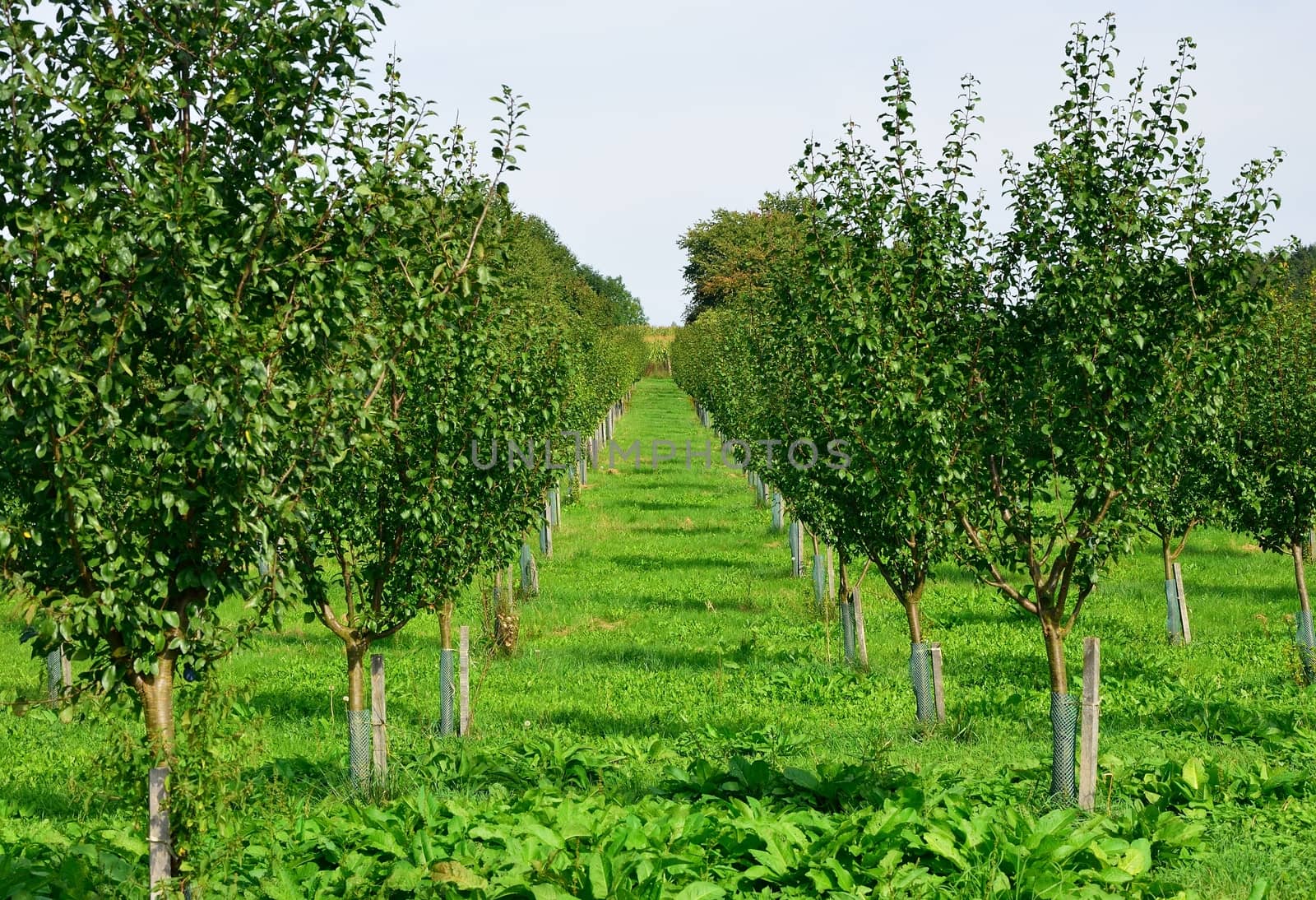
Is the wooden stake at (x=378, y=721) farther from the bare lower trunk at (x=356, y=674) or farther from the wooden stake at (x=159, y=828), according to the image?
the wooden stake at (x=159, y=828)

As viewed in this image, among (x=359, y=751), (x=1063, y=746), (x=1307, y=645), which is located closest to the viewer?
(x=1063, y=746)

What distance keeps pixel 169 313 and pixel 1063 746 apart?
22.8 ft

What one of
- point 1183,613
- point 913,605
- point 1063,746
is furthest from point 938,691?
point 1183,613

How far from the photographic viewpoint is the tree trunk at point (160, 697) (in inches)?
250

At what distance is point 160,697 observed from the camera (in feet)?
20.9

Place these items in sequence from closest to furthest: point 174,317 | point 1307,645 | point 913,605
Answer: point 174,317 < point 913,605 < point 1307,645

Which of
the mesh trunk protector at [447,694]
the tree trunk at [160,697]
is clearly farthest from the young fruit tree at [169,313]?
the mesh trunk protector at [447,694]

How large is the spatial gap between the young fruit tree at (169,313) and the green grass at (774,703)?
2.58 ft

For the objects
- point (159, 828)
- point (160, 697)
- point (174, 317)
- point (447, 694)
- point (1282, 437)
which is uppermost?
point (174, 317)

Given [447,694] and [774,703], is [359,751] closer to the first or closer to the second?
[447,694]

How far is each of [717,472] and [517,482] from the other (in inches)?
1095

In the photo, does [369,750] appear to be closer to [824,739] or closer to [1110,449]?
[824,739]

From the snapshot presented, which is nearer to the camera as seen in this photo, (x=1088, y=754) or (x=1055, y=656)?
(x=1088, y=754)

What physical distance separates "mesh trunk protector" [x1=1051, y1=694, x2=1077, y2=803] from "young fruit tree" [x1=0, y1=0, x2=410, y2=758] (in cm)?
571
